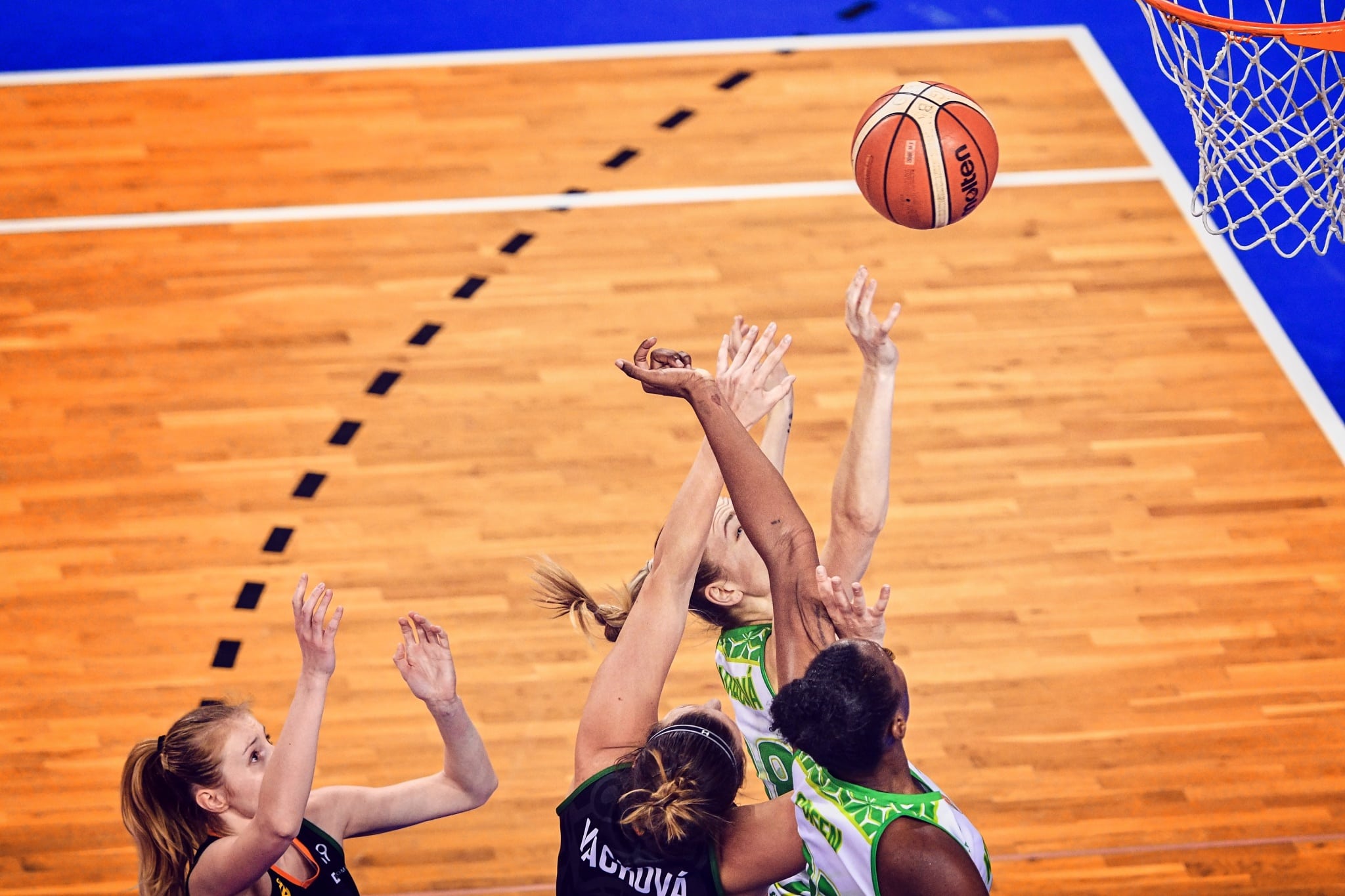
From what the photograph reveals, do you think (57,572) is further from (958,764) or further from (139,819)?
(958,764)

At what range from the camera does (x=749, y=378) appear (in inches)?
129

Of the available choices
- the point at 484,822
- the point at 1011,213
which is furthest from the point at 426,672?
→ the point at 1011,213

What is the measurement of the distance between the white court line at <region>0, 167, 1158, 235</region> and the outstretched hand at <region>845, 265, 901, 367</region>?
13.9 feet

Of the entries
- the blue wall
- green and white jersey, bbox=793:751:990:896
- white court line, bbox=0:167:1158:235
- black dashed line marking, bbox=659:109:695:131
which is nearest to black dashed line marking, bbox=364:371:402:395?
white court line, bbox=0:167:1158:235

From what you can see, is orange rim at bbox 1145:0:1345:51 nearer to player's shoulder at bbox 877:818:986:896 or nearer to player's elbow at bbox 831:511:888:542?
player's elbow at bbox 831:511:888:542

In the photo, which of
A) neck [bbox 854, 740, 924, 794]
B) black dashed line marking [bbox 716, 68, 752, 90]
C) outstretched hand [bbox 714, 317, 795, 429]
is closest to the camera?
neck [bbox 854, 740, 924, 794]

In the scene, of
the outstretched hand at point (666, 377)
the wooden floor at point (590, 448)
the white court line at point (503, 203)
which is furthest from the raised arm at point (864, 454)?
the white court line at point (503, 203)

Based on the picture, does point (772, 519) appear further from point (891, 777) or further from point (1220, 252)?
point (1220, 252)

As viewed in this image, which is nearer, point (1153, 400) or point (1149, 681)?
point (1149, 681)

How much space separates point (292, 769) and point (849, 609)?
1153 millimetres

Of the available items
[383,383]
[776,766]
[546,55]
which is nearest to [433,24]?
[546,55]

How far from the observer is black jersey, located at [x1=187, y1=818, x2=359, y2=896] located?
3146mm

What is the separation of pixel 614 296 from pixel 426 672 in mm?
3937

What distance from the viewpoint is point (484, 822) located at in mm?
4773
